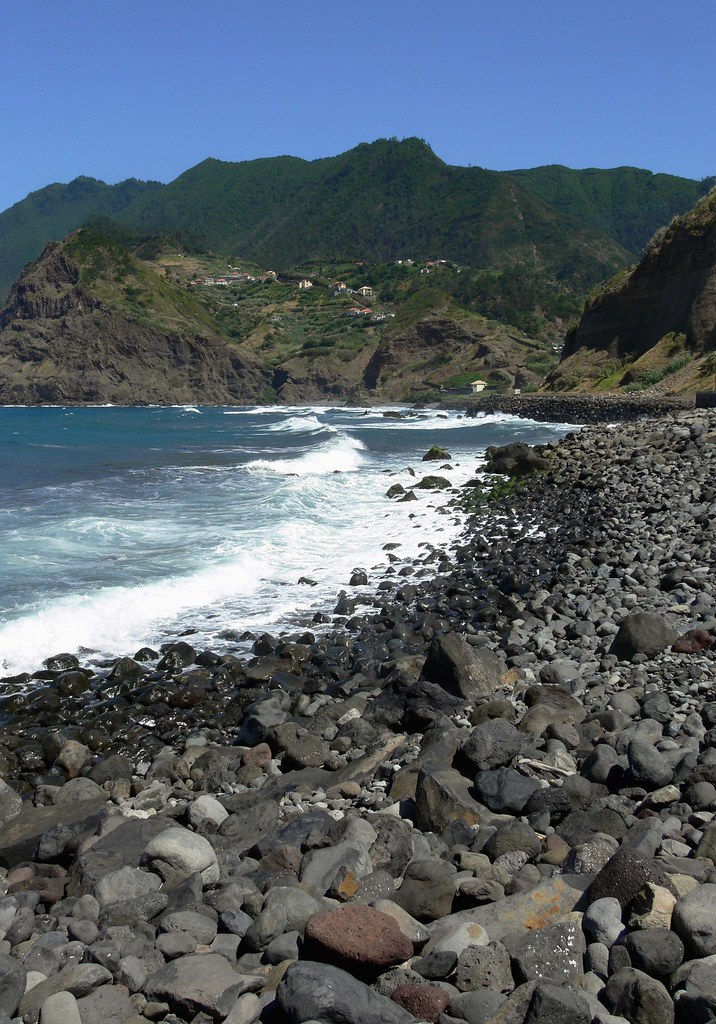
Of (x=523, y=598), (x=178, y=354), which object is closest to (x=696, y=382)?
(x=523, y=598)

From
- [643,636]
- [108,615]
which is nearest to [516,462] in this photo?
[108,615]

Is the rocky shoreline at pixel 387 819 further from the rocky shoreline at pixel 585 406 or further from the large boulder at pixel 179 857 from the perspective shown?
the rocky shoreline at pixel 585 406

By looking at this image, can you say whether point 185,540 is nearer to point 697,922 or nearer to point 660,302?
point 697,922

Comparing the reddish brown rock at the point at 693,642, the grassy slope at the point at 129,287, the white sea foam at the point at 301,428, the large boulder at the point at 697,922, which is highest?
the grassy slope at the point at 129,287

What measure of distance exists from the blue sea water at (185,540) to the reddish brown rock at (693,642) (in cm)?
483

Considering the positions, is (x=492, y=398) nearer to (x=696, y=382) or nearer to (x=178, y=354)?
(x=696, y=382)

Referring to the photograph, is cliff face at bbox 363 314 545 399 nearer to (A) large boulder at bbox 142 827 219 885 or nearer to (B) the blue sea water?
(B) the blue sea water

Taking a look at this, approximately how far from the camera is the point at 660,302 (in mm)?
49031

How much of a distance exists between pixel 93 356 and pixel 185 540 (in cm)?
10874

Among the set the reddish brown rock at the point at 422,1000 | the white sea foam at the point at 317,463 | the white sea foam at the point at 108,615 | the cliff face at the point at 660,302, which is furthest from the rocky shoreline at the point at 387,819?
the cliff face at the point at 660,302

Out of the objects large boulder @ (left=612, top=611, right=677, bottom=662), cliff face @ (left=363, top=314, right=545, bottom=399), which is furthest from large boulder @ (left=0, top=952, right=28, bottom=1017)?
cliff face @ (left=363, top=314, right=545, bottom=399)

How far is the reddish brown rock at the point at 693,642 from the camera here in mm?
7176

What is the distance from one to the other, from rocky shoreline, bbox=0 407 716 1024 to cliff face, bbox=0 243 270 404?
111515 mm

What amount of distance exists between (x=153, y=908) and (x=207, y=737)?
3160mm
